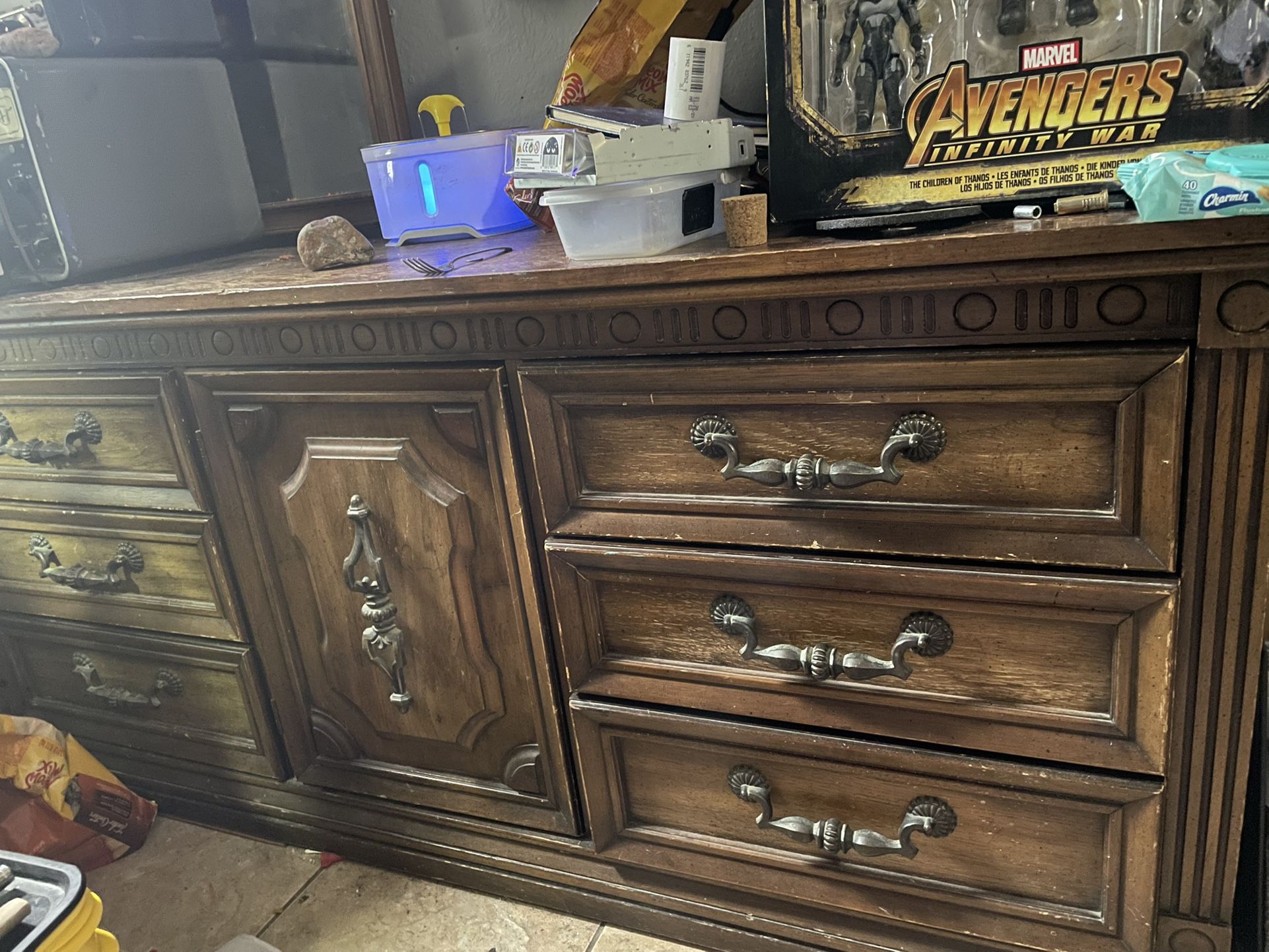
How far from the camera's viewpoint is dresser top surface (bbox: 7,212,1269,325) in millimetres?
619

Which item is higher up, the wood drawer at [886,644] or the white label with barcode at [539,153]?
the white label with barcode at [539,153]

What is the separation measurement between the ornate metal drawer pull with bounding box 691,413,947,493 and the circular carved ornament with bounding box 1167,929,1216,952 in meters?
0.50

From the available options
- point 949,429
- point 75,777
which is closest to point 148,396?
point 75,777

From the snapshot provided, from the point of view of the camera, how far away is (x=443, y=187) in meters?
1.19

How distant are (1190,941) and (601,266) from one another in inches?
32.0

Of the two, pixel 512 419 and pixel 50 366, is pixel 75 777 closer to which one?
pixel 50 366

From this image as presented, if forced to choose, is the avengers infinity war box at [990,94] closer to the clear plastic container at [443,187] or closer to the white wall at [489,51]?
the clear plastic container at [443,187]

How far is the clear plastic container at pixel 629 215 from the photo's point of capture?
81 centimetres

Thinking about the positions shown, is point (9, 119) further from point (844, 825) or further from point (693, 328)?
point (844, 825)

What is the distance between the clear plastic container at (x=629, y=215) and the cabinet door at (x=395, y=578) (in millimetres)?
175

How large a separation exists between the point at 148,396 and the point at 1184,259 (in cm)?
112

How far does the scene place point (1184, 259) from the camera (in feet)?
2.01

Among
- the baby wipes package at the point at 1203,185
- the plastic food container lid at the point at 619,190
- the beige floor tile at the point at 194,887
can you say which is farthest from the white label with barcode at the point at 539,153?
the beige floor tile at the point at 194,887

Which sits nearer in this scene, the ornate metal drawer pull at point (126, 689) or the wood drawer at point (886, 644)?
the wood drawer at point (886, 644)
